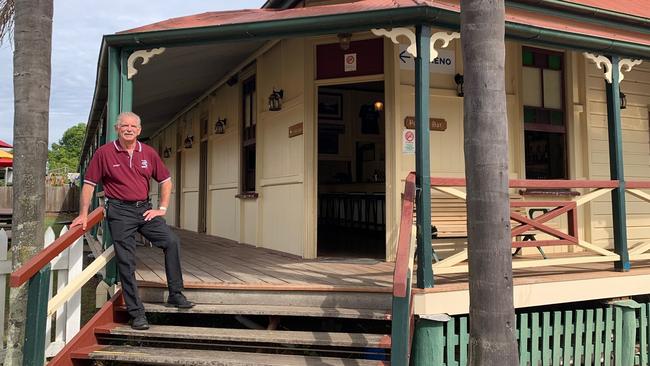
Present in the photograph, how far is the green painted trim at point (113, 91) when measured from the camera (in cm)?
471

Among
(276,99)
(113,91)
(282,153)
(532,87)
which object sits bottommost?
(282,153)

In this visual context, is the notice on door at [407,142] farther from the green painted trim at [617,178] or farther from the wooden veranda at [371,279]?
the green painted trim at [617,178]

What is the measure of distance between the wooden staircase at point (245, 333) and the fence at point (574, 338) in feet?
1.75

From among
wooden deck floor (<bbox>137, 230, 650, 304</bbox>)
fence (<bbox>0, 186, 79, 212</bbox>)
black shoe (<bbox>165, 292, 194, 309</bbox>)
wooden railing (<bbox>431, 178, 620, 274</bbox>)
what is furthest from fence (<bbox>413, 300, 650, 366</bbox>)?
fence (<bbox>0, 186, 79, 212</bbox>)

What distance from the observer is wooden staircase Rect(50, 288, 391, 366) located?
3619 millimetres

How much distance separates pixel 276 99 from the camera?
7.20 m

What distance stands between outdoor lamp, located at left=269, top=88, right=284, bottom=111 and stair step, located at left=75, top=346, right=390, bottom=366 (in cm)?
416

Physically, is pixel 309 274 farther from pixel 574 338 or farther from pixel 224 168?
pixel 224 168

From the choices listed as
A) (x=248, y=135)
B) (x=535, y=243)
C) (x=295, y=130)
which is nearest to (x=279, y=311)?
(x=535, y=243)

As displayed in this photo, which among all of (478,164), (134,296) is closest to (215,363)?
(134,296)

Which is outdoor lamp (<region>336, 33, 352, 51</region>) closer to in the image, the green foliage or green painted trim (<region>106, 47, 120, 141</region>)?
green painted trim (<region>106, 47, 120, 141</region>)

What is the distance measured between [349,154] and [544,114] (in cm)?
495

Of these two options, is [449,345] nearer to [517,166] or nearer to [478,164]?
[478,164]

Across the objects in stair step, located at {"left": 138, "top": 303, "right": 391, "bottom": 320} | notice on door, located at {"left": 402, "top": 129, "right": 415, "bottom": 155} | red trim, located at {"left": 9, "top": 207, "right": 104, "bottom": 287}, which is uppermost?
notice on door, located at {"left": 402, "top": 129, "right": 415, "bottom": 155}
